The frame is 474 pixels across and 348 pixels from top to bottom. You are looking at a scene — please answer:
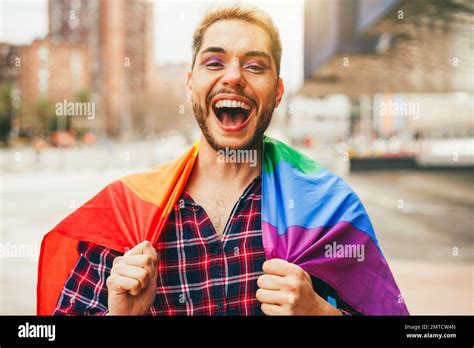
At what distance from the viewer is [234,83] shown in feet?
9.14

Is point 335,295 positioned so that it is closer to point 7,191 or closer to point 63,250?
point 63,250

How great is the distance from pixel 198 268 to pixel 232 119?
738 millimetres

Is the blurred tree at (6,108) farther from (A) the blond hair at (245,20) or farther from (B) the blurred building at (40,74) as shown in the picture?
(A) the blond hair at (245,20)

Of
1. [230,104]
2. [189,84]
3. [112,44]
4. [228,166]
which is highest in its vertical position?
[112,44]

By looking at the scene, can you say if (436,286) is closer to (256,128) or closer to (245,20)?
(256,128)

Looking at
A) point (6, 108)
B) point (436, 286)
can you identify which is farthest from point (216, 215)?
point (436, 286)

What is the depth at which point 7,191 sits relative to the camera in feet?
22.9

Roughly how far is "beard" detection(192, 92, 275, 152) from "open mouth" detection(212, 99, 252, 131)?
0.05 meters

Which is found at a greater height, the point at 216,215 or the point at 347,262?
the point at 216,215

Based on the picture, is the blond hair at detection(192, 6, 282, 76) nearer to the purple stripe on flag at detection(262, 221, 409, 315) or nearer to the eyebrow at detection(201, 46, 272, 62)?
the eyebrow at detection(201, 46, 272, 62)

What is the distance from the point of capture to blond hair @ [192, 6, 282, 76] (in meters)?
2.79

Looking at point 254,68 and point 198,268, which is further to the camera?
point 254,68
